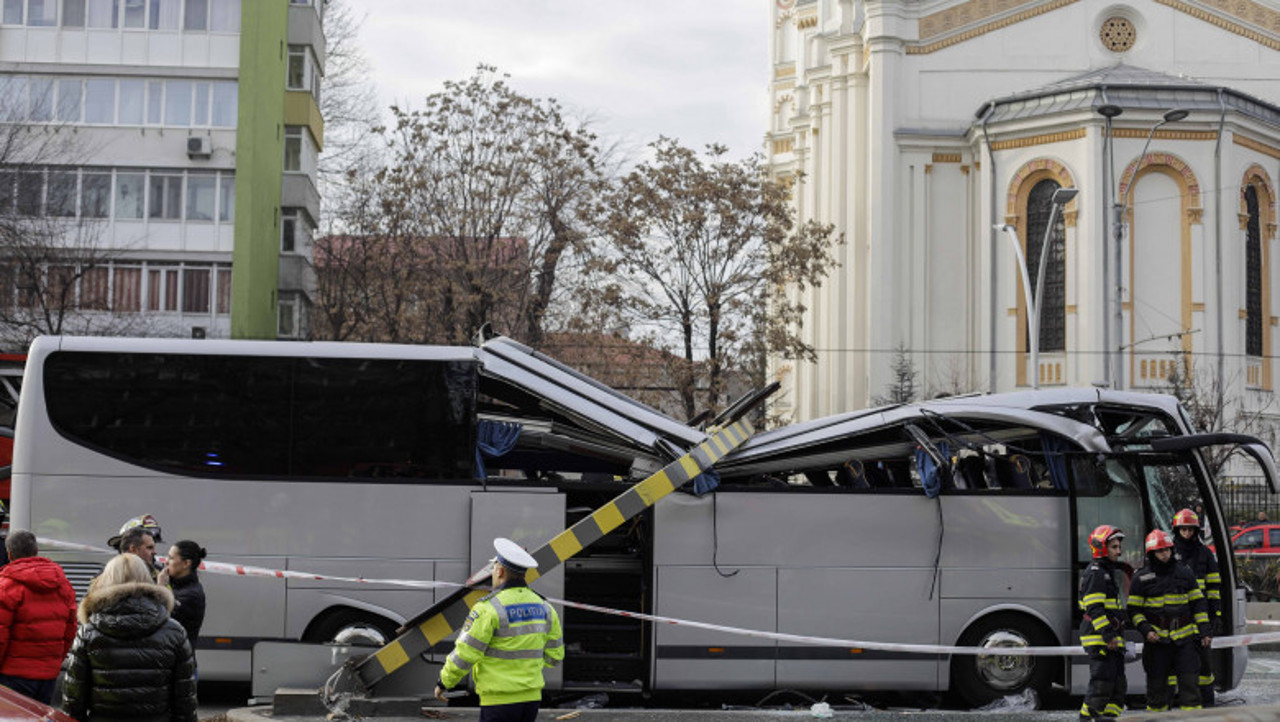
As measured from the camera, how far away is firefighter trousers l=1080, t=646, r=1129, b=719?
35.4ft

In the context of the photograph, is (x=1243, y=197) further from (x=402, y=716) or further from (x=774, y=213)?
(x=402, y=716)

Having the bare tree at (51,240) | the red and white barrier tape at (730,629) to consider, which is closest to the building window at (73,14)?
the bare tree at (51,240)

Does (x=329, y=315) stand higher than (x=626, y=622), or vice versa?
(x=329, y=315)

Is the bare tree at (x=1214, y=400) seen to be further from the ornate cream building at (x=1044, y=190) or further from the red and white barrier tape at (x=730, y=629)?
the red and white barrier tape at (x=730, y=629)

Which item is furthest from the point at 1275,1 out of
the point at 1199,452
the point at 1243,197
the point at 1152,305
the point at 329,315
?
the point at 1199,452

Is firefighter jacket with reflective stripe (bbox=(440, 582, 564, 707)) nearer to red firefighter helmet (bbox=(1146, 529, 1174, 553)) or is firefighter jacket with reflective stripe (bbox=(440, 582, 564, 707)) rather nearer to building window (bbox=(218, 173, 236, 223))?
red firefighter helmet (bbox=(1146, 529, 1174, 553))

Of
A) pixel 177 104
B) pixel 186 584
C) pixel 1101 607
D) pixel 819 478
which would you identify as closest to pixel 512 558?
pixel 186 584

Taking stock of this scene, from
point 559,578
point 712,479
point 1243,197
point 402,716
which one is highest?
point 1243,197

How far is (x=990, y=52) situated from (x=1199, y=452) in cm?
4085

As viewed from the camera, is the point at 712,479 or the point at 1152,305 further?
the point at 1152,305

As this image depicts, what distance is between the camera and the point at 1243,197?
48.6 m

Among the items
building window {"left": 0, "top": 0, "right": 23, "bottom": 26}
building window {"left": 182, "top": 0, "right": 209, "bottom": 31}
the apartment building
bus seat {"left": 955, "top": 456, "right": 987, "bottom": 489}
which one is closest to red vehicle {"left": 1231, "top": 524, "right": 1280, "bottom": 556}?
bus seat {"left": 955, "top": 456, "right": 987, "bottom": 489}

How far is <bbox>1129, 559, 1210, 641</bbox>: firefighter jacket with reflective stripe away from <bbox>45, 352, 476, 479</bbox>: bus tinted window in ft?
17.8

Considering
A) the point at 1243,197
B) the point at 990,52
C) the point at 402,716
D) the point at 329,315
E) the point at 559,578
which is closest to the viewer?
the point at 402,716
